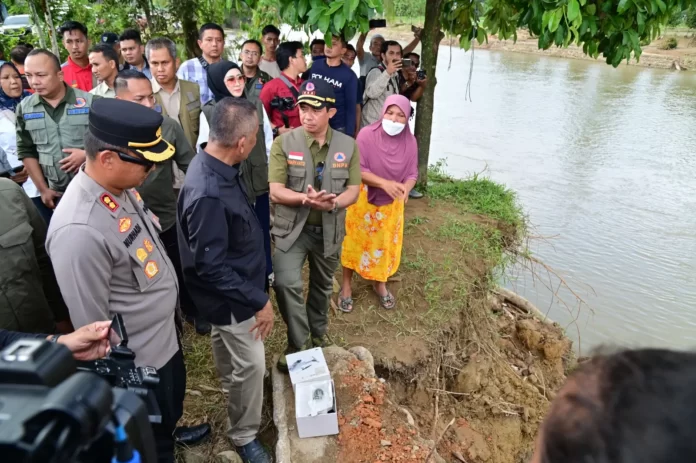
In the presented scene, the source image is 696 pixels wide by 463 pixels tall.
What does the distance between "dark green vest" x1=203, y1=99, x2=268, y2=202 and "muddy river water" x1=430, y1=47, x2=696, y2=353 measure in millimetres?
2553

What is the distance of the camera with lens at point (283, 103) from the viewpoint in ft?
13.4

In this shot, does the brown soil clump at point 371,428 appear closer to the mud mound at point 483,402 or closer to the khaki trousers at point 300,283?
the khaki trousers at point 300,283

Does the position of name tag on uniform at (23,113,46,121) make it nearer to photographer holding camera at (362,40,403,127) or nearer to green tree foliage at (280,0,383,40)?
green tree foliage at (280,0,383,40)

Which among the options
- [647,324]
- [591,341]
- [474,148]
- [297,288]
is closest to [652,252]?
[647,324]

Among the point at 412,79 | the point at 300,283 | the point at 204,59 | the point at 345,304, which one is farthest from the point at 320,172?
the point at 412,79

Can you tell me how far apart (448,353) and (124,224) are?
2604mm

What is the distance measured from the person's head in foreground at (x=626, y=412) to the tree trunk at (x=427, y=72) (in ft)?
16.0

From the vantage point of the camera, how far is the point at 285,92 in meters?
4.14

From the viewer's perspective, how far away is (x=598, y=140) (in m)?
9.77

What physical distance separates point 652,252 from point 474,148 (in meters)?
3.82

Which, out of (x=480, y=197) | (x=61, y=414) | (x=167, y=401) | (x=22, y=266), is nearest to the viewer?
(x=61, y=414)

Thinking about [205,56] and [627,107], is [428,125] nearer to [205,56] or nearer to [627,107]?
[205,56]

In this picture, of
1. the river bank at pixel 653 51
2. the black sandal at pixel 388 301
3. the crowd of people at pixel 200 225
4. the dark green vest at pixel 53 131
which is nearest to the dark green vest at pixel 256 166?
the crowd of people at pixel 200 225

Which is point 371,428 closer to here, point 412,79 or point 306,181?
point 306,181
